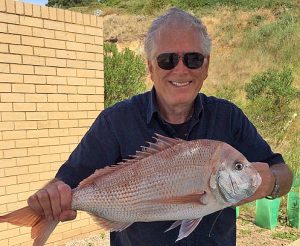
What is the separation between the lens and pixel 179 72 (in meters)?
2.27

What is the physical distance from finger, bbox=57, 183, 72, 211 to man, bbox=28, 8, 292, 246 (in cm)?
27

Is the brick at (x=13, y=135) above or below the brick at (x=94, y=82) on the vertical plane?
below

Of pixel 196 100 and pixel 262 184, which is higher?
pixel 196 100

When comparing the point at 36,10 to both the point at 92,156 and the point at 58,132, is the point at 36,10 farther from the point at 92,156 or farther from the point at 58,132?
the point at 92,156

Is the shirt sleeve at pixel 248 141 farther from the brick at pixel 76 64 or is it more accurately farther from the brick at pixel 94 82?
the brick at pixel 94 82

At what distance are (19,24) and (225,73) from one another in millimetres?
21493

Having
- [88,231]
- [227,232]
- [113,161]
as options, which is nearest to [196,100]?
[113,161]

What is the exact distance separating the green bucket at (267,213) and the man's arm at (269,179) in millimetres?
4553

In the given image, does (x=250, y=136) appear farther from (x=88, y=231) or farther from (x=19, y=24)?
(x=88, y=231)

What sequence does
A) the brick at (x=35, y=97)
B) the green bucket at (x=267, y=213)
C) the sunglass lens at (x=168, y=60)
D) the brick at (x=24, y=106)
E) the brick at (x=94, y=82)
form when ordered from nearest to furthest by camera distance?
the sunglass lens at (x=168, y=60), the brick at (x=24, y=106), the brick at (x=35, y=97), the brick at (x=94, y=82), the green bucket at (x=267, y=213)

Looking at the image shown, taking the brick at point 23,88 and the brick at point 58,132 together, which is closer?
the brick at point 23,88

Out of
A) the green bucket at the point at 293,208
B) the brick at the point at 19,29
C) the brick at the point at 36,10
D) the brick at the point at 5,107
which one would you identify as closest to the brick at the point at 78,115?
the brick at the point at 5,107

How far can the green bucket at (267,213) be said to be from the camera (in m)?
6.69

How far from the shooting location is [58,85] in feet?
18.9
